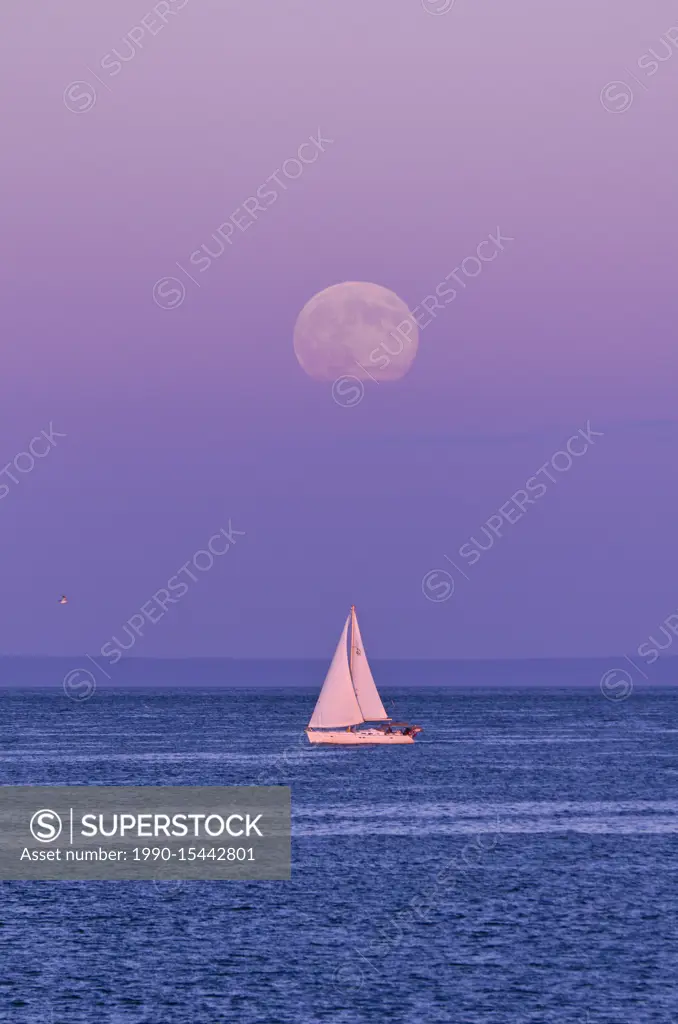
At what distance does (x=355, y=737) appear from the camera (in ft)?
549

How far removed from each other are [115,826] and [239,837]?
7483 millimetres

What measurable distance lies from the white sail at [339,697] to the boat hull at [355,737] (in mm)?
3561

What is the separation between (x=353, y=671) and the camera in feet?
527

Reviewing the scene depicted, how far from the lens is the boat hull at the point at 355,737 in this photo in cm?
16512

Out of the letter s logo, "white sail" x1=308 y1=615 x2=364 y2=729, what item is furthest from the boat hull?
the letter s logo

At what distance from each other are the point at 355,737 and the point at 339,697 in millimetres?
11085

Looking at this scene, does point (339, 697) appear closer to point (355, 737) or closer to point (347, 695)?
point (347, 695)

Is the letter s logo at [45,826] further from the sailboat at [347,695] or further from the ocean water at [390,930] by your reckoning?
the sailboat at [347,695]

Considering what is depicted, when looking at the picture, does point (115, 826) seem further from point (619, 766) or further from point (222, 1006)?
point (619, 766)

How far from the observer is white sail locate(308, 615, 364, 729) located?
15662 centimetres

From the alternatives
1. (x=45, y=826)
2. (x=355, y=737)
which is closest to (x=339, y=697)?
(x=355, y=737)

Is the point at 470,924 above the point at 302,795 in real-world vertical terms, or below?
below

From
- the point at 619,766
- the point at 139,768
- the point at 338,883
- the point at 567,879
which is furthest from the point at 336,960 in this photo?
the point at 619,766

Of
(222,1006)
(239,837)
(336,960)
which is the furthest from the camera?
(239,837)
